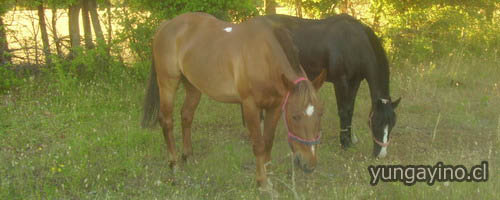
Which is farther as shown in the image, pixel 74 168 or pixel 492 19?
pixel 492 19

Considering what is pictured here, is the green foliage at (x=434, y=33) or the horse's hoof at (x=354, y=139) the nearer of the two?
the horse's hoof at (x=354, y=139)

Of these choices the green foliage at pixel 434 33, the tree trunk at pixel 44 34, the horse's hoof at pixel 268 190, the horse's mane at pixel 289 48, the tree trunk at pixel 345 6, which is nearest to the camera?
the horse's mane at pixel 289 48

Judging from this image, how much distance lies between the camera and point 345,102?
6047 millimetres

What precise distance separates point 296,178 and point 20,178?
10.1 ft

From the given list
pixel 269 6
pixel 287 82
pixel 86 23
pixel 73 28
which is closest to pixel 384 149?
pixel 287 82

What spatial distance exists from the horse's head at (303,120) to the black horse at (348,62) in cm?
177

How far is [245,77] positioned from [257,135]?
64 centimetres

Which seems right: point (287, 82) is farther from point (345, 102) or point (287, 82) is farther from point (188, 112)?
point (345, 102)

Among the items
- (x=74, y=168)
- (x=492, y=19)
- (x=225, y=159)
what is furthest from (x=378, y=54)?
(x=492, y=19)

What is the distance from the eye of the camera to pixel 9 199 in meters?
4.22

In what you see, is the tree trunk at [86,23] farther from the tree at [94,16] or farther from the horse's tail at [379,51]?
the horse's tail at [379,51]

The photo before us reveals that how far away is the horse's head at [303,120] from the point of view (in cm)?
380

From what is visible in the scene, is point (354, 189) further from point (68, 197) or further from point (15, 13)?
point (15, 13)

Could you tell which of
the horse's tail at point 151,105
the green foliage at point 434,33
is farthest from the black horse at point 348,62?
the green foliage at point 434,33
